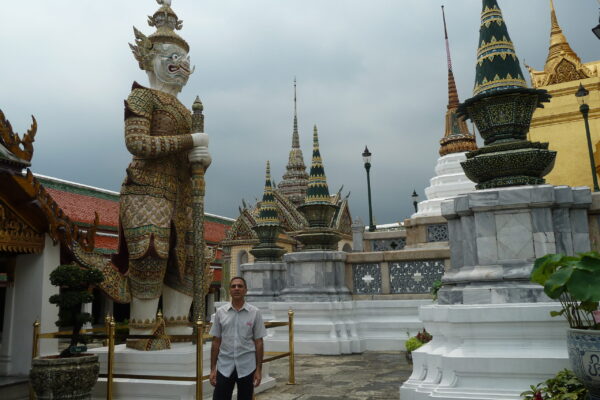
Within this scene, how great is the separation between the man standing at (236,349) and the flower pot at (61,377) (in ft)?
5.60

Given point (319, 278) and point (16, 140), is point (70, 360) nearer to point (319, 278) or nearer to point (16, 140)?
point (16, 140)

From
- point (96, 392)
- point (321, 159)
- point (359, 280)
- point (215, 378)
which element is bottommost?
point (96, 392)

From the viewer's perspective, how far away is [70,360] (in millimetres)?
4789

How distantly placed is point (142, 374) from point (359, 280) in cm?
653

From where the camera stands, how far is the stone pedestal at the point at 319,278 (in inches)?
424

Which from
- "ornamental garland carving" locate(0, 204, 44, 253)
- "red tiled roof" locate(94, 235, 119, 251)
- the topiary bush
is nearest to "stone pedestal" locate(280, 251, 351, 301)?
"ornamental garland carving" locate(0, 204, 44, 253)

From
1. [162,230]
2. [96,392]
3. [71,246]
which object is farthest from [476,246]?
[71,246]

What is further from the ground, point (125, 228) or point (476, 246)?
point (125, 228)

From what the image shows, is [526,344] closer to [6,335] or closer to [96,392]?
[96,392]

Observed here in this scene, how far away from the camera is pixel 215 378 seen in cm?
386

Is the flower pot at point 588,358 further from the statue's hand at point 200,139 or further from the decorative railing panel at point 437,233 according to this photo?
the decorative railing panel at point 437,233

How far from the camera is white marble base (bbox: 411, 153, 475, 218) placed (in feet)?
50.4

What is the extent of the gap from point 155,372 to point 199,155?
253 centimetres

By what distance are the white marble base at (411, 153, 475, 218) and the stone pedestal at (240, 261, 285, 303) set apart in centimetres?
464
